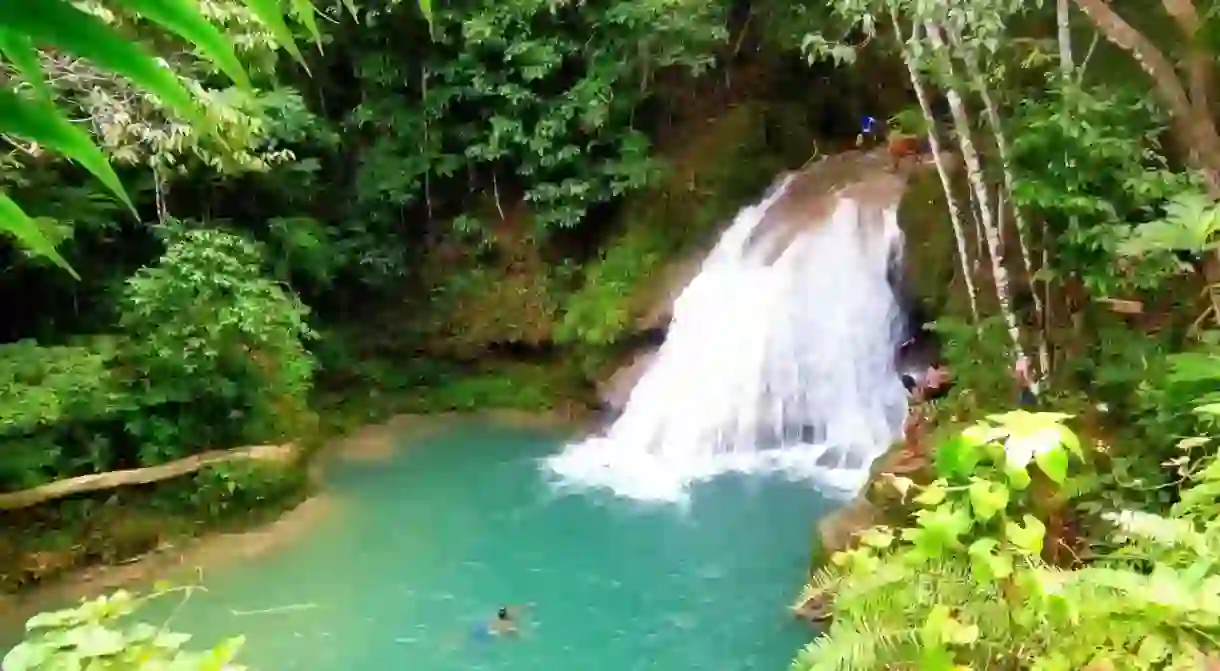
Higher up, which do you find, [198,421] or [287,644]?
[198,421]

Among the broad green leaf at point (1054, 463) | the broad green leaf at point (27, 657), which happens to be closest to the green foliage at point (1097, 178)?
the broad green leaf at point (1054, 463)

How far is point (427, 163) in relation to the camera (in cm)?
914

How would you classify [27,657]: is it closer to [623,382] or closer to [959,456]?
[959,456]

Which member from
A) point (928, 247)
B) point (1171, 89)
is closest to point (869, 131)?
point (928, 247)

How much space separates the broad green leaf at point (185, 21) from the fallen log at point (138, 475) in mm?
6210

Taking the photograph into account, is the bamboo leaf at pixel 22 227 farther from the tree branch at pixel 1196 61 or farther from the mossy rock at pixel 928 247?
the mossy rock at pixel 928 247

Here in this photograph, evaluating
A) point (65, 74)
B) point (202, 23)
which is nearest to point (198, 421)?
point (65, 74)

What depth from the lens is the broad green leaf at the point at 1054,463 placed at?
1600 millimetres

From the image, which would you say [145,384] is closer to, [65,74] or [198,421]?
[198,421]

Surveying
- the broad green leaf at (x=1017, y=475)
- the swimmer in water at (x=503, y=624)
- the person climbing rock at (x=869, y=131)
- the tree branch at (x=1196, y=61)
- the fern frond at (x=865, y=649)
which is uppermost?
the person climbing rock at (x=869, y=131)

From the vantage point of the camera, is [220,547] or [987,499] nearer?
[987,499]

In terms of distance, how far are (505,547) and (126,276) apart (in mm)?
3411

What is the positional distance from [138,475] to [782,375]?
4677mm

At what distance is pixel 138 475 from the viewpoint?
614 centimetres
